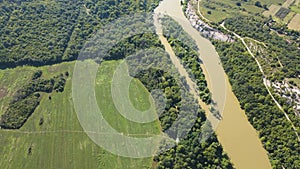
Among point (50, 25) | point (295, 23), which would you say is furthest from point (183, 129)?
point (295, 23)

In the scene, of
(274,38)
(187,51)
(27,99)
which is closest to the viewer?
(27,99)

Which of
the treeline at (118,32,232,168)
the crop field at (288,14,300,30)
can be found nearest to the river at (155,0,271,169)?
the treeline at (118,32,232,168)

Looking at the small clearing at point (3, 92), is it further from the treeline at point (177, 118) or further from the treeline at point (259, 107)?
the treeline at point (259, 107)

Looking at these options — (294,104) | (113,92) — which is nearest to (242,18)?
(294,104)

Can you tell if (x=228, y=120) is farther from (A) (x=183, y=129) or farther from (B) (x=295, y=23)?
(B) (x=295, y=23)

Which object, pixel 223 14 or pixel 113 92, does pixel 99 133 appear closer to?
pixel 113 92

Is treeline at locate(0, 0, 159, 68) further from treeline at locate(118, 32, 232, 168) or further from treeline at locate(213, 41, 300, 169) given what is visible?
treeline at locate(213, 41, 300, 169)
